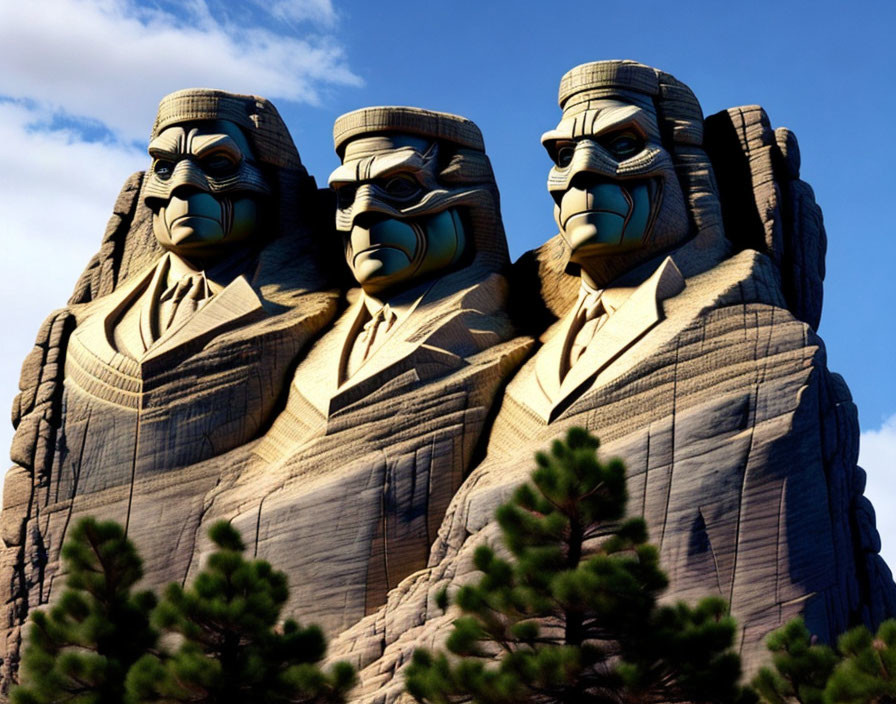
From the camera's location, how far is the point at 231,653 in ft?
46.1

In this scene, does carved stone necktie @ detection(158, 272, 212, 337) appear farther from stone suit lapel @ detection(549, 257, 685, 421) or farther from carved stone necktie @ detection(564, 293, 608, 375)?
stone suit lapel @ detection(549, 257, 685, 421)

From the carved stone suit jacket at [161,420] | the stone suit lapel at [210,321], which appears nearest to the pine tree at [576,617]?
the carved stone suit jacket at [161,420]

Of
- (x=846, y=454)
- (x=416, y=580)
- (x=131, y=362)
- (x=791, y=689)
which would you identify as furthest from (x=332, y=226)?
(x=791, y=689)

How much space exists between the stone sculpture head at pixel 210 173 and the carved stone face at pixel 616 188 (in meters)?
3.00

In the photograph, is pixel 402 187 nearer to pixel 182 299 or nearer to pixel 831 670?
pixel 182 299

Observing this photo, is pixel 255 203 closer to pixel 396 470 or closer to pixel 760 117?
pixel 396 470

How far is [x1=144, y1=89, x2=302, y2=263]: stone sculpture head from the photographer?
705 inches

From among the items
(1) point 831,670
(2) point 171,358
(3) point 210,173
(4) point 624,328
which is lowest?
(1) point 831,670

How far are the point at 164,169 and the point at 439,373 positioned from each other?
3388 millimetres

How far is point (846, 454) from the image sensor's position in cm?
1566

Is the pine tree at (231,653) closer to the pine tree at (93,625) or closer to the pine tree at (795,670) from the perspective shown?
the pine tree at (93,625)

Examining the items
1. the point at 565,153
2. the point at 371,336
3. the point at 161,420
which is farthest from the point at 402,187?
the point at 161,420

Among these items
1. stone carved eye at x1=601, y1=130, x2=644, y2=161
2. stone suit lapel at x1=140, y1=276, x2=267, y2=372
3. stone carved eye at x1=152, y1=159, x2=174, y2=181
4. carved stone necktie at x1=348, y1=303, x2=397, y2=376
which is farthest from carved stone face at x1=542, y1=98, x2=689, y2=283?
stone carved eye at x1=152, y1=159, x2=174, y2=181

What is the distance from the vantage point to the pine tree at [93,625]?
1412 cm
